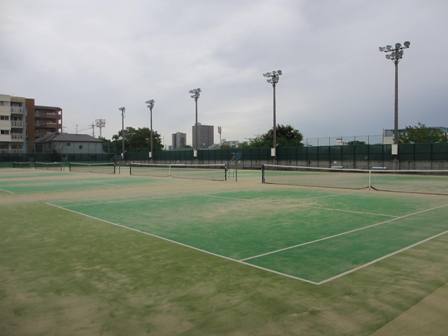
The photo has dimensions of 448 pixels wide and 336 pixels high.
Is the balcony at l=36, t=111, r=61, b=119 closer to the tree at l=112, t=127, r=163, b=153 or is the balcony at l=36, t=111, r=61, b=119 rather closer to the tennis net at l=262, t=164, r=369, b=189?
the tree at l=112, t=127, r=163, b=153

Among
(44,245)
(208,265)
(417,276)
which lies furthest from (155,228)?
(417,276)

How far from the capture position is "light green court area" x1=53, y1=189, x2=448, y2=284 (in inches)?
270

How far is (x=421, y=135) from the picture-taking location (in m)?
68.2

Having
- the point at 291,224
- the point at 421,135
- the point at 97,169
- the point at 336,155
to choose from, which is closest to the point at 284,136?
the point at 421,135

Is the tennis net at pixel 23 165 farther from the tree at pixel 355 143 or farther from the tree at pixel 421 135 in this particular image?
the tree at pixel 421 135

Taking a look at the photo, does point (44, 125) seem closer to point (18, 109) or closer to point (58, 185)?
point (18, 109)

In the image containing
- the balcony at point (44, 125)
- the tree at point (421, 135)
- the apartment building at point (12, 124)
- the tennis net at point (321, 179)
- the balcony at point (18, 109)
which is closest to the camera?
the tennis net at point (321, 179)

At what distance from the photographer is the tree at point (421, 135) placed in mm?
65988

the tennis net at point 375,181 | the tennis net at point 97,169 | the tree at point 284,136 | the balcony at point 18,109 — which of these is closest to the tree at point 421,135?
the tree at point 284,136

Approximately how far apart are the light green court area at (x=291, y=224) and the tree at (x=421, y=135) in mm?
57104

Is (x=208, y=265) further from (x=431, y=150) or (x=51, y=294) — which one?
(x=431, y=150)

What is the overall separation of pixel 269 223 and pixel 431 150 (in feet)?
113

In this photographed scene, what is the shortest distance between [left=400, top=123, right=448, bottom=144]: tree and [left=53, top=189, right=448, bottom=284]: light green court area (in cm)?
5710

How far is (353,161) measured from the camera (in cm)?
4428
